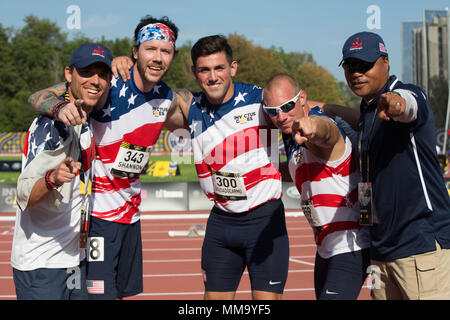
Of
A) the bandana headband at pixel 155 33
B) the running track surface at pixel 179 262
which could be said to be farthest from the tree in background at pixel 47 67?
the bandana headband at pixel 155 33

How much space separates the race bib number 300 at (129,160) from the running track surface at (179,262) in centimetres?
312

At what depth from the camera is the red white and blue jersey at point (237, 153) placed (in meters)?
4.21

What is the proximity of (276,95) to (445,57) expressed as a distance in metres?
17.0

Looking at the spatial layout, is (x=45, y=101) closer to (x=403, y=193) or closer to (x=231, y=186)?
(x=231, y=186)

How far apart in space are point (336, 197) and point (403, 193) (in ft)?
1.55

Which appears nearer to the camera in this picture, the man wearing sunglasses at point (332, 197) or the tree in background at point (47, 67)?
the man wearing sunglasses at point (332, 197)

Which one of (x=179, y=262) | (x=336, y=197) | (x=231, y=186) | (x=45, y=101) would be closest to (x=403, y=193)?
(x=336, y=197)

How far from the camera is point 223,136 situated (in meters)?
4.29

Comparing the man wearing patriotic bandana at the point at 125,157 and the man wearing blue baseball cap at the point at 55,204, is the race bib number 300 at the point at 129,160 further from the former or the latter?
the man wearing blue baseball cap at the point at 55,204

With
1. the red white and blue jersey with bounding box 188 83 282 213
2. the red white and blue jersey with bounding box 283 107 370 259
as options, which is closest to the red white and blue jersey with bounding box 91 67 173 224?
the red white and blue jersey with bounding box 188 83 282 213

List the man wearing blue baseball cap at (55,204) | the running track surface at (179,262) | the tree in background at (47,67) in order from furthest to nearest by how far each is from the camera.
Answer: the tree in background at (47,67)
the running track surface at (179,262)
the man wearing blue baseball cap at (55,204)

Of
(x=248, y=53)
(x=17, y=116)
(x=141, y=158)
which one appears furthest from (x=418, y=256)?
(x=248, y=53)

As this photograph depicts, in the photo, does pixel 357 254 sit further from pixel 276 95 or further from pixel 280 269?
pixel 276 95
